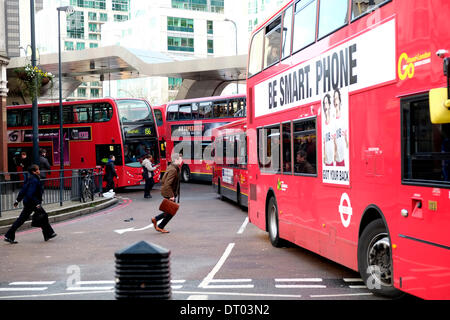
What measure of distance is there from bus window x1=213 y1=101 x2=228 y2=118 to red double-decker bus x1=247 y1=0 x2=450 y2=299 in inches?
799

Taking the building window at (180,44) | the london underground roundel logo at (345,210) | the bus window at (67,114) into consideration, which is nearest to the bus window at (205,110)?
the bus window at (67,114)

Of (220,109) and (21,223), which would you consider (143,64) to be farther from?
(21,223)

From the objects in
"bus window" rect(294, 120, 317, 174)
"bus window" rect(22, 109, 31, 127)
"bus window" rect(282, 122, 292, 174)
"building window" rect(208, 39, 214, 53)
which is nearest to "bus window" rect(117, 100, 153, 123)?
"bus window" rect(22, 109, 31, 127)

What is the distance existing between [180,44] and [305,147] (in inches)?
3391

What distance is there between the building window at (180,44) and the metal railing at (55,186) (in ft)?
231

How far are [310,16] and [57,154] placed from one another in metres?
24.5

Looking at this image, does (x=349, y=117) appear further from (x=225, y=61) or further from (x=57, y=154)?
(x=225, y=61)

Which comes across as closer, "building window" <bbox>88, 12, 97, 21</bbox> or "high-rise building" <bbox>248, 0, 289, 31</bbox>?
"high-rise building" <bbox>248, 0, 289, 31</bbox>

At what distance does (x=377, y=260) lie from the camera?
738 cm

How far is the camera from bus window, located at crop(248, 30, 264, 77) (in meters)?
13.1

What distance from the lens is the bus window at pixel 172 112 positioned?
36.8 metres

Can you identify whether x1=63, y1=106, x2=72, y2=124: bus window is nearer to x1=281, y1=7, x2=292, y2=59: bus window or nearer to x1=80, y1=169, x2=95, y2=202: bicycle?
x1=80, y1=169, x2=95, y2=202: bicycle

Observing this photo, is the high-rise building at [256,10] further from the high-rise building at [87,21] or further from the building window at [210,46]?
the high-rise building at [87,21]

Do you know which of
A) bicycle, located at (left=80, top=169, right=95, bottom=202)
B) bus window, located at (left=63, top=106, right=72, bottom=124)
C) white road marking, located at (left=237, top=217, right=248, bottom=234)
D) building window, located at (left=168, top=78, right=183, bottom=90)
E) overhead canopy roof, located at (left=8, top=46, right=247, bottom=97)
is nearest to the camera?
white road marking, located at (left=237, top=217, right=248, bottom=234)
